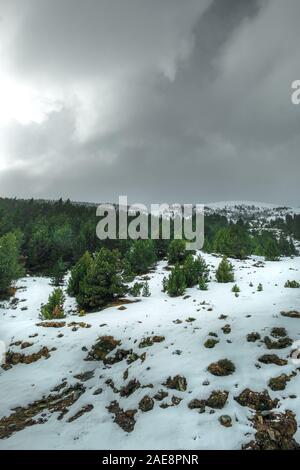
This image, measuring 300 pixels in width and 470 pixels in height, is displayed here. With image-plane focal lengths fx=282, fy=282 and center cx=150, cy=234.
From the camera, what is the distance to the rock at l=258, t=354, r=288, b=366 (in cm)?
1057

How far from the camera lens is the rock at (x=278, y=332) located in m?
12.5

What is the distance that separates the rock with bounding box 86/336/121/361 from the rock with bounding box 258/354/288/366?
7.08m

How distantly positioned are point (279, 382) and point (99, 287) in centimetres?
1646

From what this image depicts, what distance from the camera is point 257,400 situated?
344 inches

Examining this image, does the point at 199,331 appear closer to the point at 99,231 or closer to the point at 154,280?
the point at 154,280

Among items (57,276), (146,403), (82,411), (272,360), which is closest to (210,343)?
(272,360)

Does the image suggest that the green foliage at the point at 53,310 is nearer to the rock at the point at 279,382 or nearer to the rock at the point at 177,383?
the rock at the point at 177,383

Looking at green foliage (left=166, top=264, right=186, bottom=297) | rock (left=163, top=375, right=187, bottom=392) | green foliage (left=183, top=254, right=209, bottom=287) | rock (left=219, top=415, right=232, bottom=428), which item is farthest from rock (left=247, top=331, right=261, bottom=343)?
green foliage (left=183, top=254, right=209, bottom=287)

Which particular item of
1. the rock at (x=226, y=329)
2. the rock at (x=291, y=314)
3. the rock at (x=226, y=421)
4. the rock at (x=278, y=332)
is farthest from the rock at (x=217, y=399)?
the rock at (x=291, y=314)

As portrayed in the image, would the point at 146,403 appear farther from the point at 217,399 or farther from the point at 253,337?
the point at 253,337

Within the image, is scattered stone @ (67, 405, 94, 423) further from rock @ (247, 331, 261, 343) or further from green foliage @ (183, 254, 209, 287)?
green foliage @ (183, 254, 209, 287)

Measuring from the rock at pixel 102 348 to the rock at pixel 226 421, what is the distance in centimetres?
722
